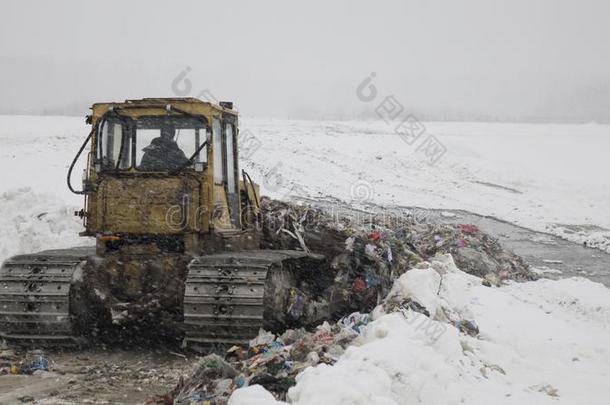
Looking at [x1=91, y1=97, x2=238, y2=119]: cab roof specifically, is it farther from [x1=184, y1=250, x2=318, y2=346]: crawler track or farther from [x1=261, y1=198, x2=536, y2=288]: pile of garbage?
[x1=261, y1=198, x2=536, y2=288]: pile of garbage

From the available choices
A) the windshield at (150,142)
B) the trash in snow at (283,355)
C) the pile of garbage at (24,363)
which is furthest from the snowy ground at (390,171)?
the trash in snow at (283,355)

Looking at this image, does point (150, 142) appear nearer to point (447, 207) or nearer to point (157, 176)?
point (157, 176)

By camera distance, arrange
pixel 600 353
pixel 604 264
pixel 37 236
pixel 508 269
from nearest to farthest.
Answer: pixel 600 353 → pixel 37 236 → pixel 508 269 → pixel 604 264

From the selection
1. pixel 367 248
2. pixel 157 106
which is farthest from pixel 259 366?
pixel 367 248

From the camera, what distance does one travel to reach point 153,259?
7086 mm

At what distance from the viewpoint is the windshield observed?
7387mm

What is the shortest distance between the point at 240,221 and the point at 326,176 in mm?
17494

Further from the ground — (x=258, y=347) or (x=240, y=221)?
(x=240, y=221)

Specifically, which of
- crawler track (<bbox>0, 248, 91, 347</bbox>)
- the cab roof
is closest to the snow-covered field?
the cab roof

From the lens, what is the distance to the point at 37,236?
1089 centimetres

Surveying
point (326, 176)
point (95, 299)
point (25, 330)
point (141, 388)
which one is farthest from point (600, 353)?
point (326, 176)

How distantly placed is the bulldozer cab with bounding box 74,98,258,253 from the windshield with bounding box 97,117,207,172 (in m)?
0.01

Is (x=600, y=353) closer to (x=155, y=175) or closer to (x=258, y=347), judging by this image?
(x=258, y=347)

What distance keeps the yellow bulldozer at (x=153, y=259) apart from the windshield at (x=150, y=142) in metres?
0.01
